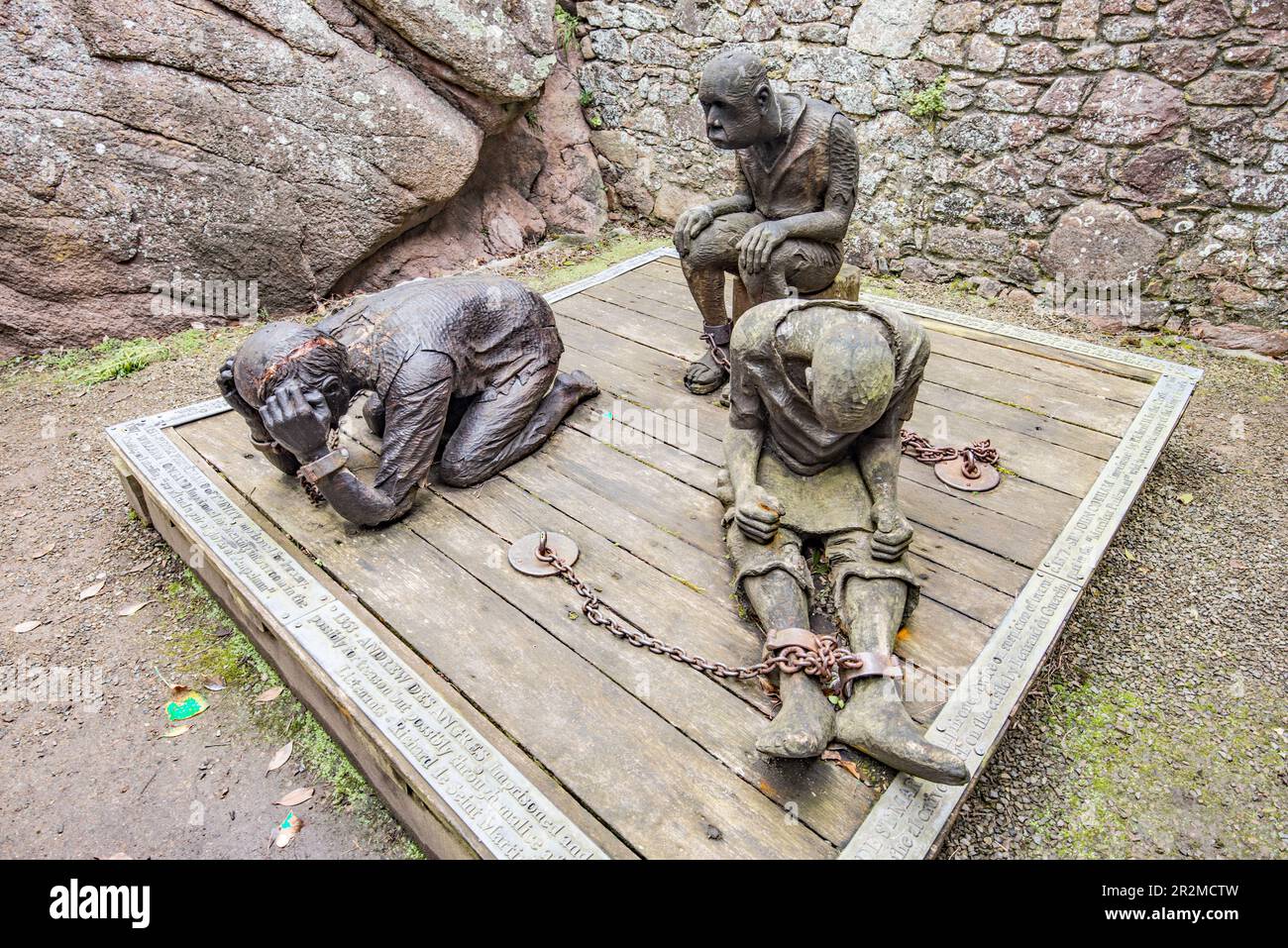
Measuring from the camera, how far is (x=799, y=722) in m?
1.98

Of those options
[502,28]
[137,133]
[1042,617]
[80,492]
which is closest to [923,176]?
[502,28]

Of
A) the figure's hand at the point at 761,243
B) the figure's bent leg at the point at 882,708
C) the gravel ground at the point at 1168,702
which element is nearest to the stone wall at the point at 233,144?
the figure's hand at the point at 761,243

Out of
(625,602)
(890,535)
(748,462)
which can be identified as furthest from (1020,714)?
(625,602)

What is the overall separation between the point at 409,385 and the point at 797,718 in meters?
1.75

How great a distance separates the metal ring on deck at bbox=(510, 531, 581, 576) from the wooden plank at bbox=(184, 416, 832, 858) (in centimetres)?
16

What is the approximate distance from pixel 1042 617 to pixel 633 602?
4.24 ft

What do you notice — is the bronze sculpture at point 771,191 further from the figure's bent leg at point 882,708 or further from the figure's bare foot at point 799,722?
the figure's bare foot at point 799,722

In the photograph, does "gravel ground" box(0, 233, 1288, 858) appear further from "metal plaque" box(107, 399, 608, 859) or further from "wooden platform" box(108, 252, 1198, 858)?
"metal plaque" box(107, 399, 608, 859)

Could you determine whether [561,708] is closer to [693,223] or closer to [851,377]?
[851,377]

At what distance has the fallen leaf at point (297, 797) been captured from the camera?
245 centimetres

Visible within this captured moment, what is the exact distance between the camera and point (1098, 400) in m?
3.56

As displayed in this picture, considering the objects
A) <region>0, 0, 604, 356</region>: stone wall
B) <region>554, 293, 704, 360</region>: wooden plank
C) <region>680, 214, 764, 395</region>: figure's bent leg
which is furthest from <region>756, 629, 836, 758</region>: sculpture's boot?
<region>0, 0, 604, 356</region>: stone wall

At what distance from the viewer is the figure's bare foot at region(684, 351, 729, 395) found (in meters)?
3.72
